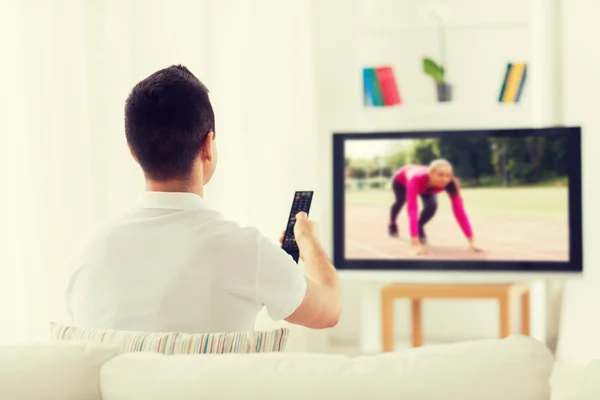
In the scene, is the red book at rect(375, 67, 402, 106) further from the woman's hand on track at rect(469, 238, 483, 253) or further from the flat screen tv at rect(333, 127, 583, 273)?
the woman's hand on track at rect(469, 238, 483, 253)

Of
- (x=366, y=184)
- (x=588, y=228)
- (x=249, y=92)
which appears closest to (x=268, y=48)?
(x=249, y=92)

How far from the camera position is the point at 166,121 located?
1.58 metres

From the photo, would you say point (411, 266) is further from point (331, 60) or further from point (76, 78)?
point (76, 78)

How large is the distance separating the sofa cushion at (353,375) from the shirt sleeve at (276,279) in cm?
37

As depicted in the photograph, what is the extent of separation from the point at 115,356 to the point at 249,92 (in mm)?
2939

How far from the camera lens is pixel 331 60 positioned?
4109 millimetres

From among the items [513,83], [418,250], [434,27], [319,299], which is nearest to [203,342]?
[319,299]

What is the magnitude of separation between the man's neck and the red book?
2555mm

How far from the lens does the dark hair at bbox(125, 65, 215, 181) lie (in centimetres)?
157

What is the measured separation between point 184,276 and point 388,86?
111 inches

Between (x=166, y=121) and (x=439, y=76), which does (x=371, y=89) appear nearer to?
(x=439, y=76)

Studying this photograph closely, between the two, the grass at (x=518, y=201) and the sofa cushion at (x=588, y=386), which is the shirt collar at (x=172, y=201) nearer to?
the sofa cushion at (x=588, y=386)

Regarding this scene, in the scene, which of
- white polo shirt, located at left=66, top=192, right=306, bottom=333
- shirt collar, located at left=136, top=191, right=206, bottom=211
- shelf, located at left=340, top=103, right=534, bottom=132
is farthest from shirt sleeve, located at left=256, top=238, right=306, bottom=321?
shelf, located at left=340, top=103, right=534, bottom=132

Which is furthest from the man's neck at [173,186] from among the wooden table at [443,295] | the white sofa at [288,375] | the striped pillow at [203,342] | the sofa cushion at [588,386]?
the wooden table at [443,295]
